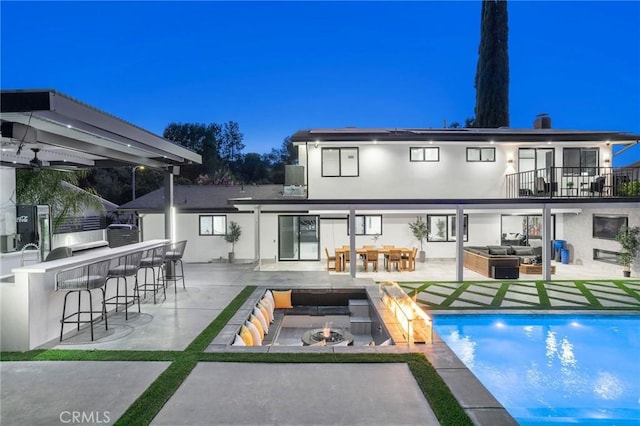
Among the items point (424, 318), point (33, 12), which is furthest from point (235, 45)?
point (424, 318)

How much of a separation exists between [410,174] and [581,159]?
270 inches

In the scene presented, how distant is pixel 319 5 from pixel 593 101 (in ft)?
295

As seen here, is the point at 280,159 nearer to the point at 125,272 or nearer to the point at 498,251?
the point at 498,251

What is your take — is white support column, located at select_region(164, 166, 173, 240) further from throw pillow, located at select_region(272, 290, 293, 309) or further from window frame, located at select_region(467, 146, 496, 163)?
window frame, located at select_region(467, 146, 496, 163)

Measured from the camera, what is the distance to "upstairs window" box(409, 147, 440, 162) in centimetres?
1451

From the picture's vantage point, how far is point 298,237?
655 inches

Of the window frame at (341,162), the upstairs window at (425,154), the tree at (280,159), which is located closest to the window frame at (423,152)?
the upstairs window at (425,154)

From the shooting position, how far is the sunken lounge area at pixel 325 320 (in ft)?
21.1

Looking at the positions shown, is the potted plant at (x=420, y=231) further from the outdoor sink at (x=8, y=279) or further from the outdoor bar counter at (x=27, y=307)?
the outdoor sink at (x=8, y=279)

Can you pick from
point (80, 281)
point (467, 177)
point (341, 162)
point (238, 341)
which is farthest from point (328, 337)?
point (467, 177)

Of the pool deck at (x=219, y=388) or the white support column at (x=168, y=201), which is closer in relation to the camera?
the pool deck at (x=219, y=388)

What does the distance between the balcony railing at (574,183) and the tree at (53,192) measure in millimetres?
15178

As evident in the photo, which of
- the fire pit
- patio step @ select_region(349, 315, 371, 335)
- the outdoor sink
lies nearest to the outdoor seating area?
patio step @ select_region(349, 315, 371, 335)

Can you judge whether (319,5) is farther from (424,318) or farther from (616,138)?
(424,318)
